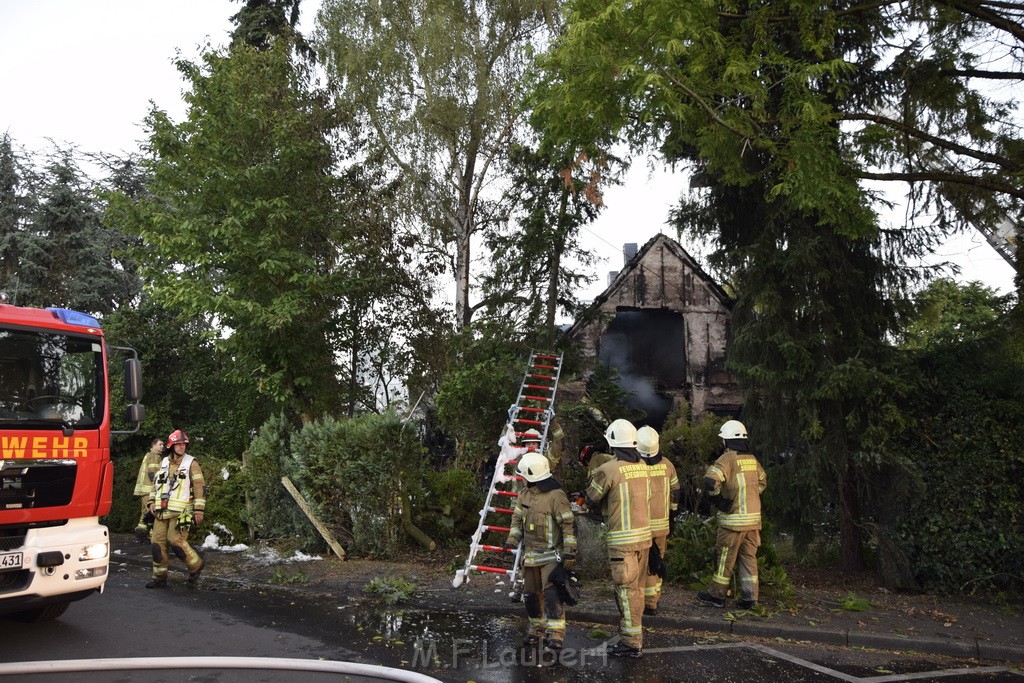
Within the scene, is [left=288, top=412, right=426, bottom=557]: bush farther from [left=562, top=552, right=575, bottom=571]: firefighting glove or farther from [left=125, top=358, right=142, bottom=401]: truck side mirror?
[left=562, top=552, right=575, bottom=571]: firefighting glove

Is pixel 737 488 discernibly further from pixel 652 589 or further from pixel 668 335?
pixel 668 335

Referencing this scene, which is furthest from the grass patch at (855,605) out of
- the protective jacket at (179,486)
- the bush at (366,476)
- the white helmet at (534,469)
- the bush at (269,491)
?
the bush at (269,491)

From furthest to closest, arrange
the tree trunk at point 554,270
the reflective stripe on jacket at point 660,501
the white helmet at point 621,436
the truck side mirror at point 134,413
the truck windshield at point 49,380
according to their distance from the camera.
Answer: the tree trunk at point 554,270 < the reflective stripe on jacket at point 660,501 < the truck side mirror at point 134,413 < the white helmet at point 621,436 < the truck windshield at point 49,380

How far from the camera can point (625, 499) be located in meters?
6.66

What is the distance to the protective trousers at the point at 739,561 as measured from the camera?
7805mm

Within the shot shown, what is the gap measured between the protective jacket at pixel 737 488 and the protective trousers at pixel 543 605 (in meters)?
2.15

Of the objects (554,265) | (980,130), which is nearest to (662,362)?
(554,265)

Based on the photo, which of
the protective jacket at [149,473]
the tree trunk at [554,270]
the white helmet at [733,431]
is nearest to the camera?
the white helmet at [733,431]

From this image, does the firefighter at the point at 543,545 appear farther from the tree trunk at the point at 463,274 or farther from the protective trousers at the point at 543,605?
the tree trunk at the point at 463,274

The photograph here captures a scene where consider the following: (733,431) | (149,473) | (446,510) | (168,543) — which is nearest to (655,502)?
(733,431)

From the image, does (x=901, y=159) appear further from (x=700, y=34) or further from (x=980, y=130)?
(x=700, y=34)

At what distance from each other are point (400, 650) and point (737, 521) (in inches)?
140

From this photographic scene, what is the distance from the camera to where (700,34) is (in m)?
7.79

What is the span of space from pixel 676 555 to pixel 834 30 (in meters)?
5.98
